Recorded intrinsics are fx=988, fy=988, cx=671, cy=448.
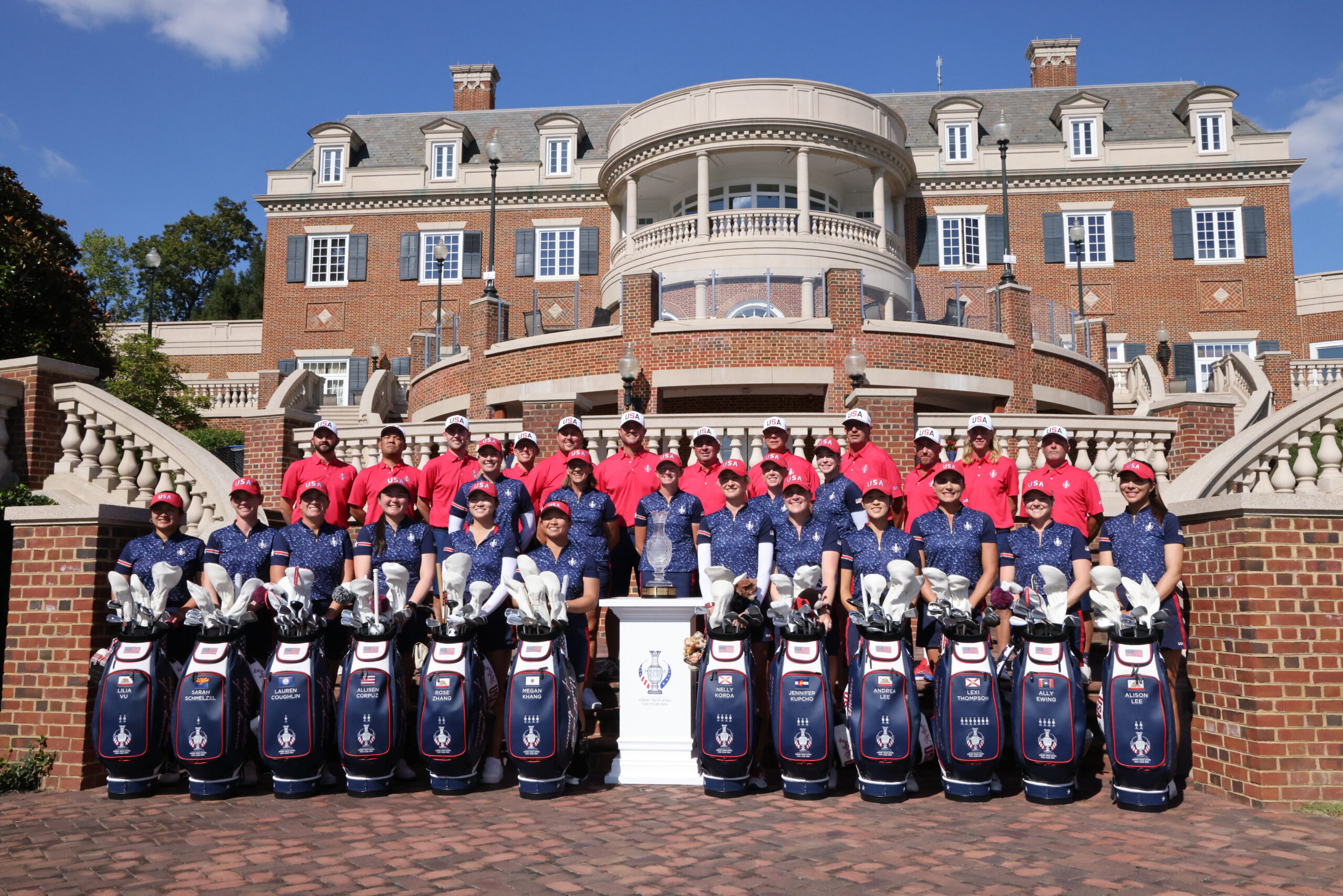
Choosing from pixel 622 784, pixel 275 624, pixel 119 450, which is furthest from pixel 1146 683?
pixel 119 450

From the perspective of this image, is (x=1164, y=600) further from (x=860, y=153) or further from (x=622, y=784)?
(x=860, y=153)

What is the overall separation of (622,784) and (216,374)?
3325cm

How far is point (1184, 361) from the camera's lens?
31.4 meters

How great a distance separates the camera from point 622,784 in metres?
6.29

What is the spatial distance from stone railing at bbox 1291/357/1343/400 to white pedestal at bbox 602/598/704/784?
2294 cm

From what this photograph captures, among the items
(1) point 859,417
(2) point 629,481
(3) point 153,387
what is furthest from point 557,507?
(3) point 153,387

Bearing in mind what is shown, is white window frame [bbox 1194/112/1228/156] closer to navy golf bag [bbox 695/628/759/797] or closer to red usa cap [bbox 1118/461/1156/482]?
red usa cap [bbox 1118/461/1156/482]

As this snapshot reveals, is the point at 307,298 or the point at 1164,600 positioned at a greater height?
the point at 307,298

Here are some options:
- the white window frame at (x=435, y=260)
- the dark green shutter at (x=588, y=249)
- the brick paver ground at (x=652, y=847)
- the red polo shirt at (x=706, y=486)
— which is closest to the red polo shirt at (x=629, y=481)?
the red polo shirt at (x=706, y=486)

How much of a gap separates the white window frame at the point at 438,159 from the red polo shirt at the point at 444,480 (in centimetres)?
2872

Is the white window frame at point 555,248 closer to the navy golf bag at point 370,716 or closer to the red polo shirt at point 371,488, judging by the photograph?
the red polo shirt at point 371,488

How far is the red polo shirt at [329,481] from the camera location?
7.95 meters

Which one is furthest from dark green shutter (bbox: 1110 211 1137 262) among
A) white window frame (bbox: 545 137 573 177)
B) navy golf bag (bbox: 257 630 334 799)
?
navy golf bag (bbox: 257 630 334 799)

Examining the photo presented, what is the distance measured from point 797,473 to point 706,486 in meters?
1.02
